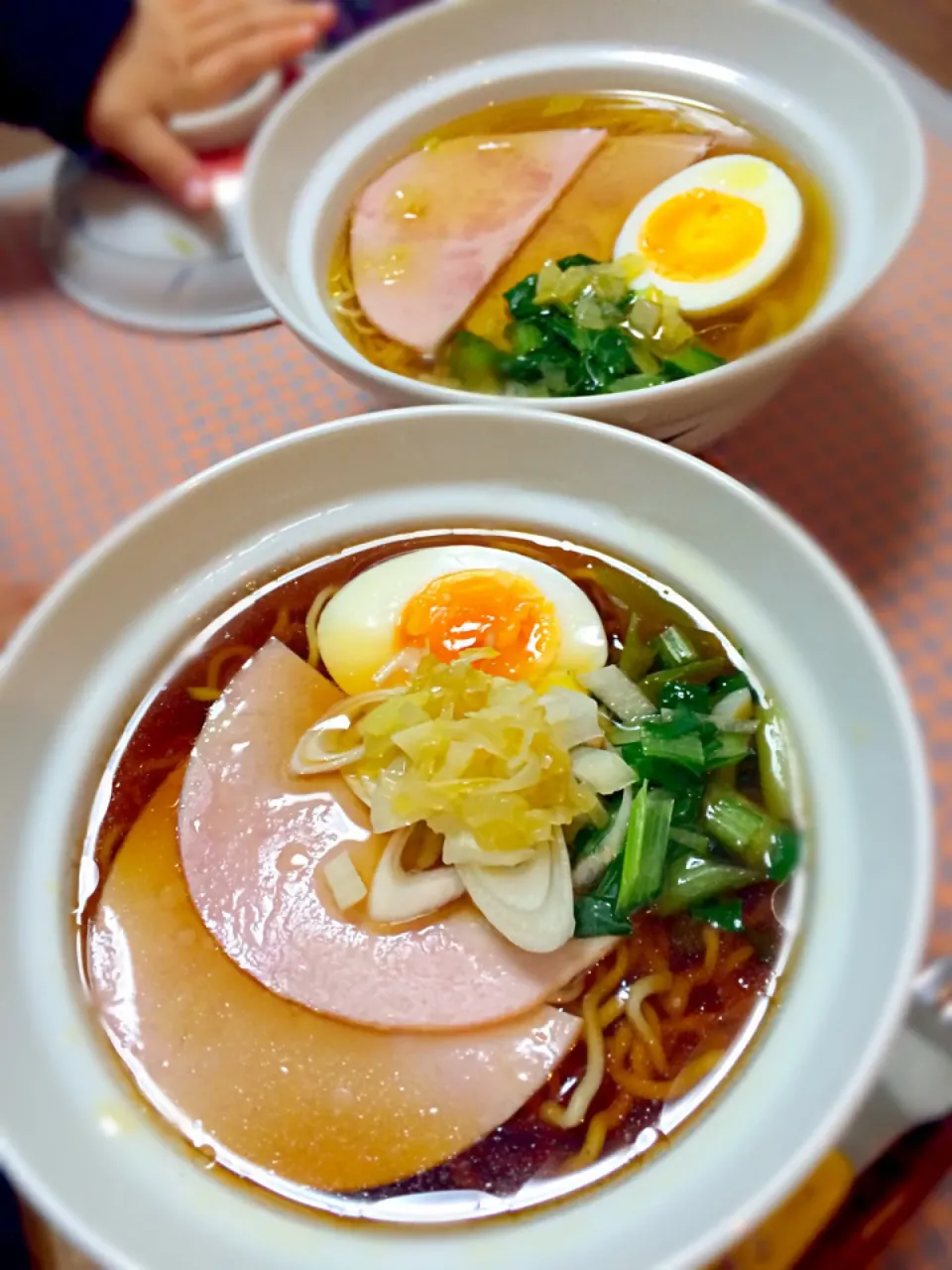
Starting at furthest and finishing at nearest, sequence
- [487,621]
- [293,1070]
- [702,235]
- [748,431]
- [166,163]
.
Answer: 1. [166,163]
2. [702,235]
3. [748,431]
4. [487,621]
5. [293,1070]

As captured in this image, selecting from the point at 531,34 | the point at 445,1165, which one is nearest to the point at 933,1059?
the point at 445,1165

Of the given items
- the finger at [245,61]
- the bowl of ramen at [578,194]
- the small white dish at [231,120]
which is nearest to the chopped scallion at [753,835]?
the bowl of ramen at [578,194]

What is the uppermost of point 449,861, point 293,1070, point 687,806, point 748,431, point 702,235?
point 702,235

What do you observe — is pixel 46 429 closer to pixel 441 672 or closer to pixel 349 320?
pixel 349 320

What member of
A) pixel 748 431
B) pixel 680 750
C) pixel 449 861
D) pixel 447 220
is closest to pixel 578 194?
pixel 447 220

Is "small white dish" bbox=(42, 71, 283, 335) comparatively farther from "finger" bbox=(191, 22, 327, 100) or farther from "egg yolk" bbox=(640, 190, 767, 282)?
"egg yolk" bbox=(640, 190, 767, 282)

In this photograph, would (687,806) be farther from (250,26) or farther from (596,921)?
(250,26)

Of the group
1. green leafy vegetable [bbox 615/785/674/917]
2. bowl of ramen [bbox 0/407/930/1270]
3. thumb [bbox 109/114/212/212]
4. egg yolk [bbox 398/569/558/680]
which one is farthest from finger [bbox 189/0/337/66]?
green leafy vegetable [bbox 615/785/674/917]

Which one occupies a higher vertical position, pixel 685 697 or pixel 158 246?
pixel 685 697
